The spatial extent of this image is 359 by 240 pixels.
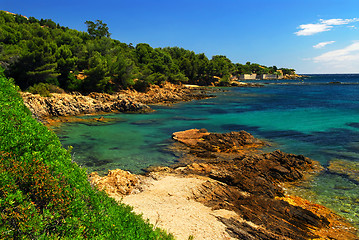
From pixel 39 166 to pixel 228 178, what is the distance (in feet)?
41.7

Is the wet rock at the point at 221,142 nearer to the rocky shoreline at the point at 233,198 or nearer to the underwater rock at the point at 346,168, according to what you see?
the rocky shoreline at the point at 233,198

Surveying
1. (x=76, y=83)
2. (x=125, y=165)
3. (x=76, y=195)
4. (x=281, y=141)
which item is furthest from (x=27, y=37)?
(x=76, y=195)

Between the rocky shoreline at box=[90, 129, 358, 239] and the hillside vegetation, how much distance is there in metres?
4.19

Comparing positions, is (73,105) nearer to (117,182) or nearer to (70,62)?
(70,62)

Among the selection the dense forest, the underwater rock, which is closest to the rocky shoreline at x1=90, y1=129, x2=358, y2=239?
the underwater rock

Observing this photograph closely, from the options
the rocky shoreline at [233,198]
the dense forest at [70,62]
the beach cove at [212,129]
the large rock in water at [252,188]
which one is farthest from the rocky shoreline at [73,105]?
the large rock in water at [252,188]

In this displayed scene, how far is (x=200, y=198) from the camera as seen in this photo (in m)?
14.0

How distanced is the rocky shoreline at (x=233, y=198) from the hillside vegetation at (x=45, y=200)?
4188 mm

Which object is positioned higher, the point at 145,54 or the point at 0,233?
the point at 145,54

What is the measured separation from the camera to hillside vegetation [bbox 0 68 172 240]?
17.4ft

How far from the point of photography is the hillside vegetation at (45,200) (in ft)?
17.4

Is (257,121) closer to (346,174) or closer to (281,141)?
(281,141)

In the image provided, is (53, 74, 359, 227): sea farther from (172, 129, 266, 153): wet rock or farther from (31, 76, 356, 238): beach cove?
(172, 129, 266, 153): wet rock

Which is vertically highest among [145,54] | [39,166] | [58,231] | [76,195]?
[145,54]
